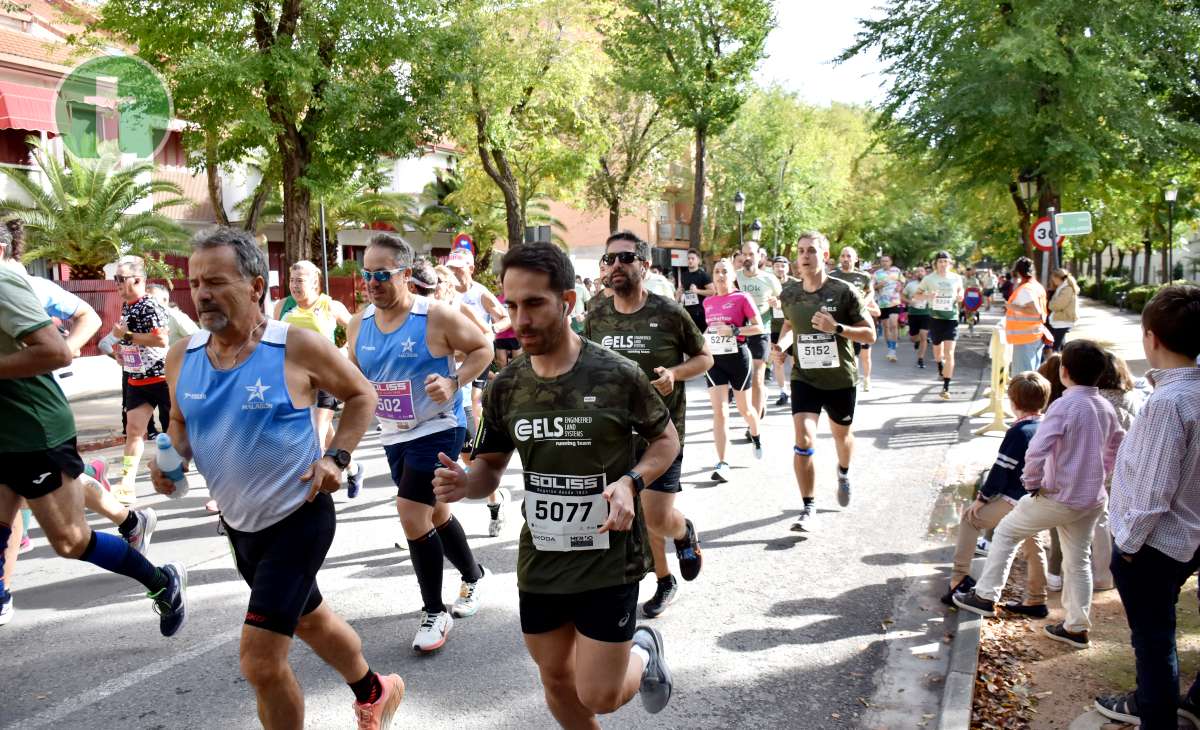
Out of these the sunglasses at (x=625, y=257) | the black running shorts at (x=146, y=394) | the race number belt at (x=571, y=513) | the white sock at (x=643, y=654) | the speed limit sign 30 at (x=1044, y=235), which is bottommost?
the white sock at (x=643, y=654)

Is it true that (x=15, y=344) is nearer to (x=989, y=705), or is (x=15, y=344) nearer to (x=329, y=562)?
(x=329, y=562)

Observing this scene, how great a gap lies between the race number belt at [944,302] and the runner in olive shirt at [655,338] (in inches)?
394

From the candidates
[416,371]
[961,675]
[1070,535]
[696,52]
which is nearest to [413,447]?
[416,371]

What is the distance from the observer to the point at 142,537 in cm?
573

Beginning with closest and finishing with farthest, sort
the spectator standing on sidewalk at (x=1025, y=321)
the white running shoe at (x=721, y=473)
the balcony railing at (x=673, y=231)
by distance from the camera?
the white running shoe at (x=721, y=473) < the spectator standing on sidewalk at (x=1025, y=321) < the balcony railing at (x=673, y=231)

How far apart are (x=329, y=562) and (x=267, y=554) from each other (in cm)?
299

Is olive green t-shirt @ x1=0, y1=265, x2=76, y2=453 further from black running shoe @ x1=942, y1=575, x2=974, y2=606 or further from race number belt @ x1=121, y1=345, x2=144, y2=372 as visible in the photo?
black running shoe @ x1=942, y1=575, x2=974, y2=606

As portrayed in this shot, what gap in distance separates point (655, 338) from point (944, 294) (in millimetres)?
10600

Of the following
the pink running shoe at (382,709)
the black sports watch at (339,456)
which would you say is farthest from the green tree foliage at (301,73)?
the pink running shoe at (382,709)

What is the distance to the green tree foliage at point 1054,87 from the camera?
17.0 metres

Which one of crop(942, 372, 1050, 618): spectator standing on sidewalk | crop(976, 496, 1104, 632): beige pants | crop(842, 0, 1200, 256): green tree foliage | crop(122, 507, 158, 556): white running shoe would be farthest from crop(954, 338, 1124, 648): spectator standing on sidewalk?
crop(842, 0, 1200, 256): green tree foliage

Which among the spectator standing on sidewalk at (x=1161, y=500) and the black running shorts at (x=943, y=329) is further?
the black running shorts at (x=943, y=329)

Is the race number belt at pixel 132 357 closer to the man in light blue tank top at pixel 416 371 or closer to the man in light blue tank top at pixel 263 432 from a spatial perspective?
the man in light blue tank top at pixel 416 371

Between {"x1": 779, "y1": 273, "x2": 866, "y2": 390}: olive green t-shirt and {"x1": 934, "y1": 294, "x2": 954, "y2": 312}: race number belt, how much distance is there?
814cm
